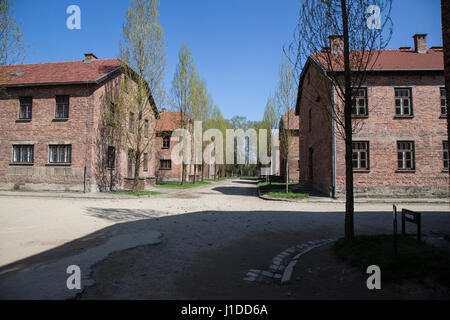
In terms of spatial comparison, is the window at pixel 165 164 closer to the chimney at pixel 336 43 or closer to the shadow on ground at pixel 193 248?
the shadow on ground at pixel 193 248

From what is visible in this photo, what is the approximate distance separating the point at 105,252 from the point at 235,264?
2376mm

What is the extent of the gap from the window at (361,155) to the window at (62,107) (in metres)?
19.1

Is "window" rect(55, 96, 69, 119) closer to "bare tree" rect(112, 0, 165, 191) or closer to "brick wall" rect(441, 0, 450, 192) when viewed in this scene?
"bare tree" rect(112, 0, 165, 191)

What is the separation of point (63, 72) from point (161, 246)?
19.6 meters

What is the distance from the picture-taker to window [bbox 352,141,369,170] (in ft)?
50.6

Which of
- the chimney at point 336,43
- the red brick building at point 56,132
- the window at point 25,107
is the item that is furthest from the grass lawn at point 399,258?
the window at point 25,107

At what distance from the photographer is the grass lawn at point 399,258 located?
11.2 ft

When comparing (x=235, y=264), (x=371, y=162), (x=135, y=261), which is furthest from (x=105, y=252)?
(x=371, y=162)

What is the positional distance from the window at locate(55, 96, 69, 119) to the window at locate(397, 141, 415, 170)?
2176cm

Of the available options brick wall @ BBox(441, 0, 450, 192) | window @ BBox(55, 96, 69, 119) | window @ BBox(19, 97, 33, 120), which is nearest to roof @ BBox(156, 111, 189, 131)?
window @ BBox(55, 96, 69, 119)

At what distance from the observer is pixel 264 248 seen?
5414mm

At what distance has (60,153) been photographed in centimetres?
1769

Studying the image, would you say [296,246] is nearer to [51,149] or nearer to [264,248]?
[264,248]
